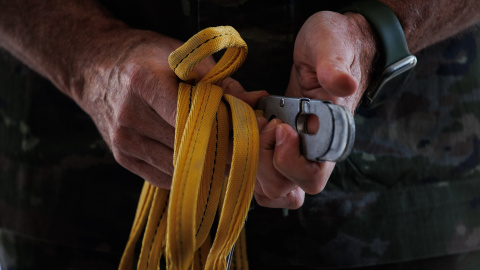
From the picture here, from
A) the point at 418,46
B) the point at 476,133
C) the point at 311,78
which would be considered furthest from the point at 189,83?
the point at 476,133

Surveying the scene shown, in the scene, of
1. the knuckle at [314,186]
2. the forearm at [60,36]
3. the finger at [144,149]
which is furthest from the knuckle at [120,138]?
the knuckle at [314,186]

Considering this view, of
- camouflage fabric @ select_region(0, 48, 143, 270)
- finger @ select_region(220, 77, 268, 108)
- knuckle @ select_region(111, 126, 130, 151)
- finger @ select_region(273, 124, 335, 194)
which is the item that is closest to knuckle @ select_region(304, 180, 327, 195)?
finger @ select_region(273, 124, 335, 194)

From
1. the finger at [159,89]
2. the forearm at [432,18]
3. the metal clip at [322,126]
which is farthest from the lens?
the forearm at [432,18]

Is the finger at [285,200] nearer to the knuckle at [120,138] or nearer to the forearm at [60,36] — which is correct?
the knuckle at [120,138]

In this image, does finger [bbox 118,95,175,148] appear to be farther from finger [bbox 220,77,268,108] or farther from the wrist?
the wrist

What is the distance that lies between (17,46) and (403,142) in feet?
1.69

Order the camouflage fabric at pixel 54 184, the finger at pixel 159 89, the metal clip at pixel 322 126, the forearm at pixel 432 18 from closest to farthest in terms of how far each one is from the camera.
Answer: the metal clip at pixel 322 126 → the finger at pixel 159 89 → the forearm at pixel 432 18 → the camouflage fabric at pixel 54 184

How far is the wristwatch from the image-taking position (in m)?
0.56

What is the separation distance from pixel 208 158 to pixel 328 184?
256mm

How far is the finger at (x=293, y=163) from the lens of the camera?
0.42 meters

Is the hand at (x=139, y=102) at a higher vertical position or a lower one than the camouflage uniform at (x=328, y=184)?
higher

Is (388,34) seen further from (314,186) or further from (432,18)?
(314,186)

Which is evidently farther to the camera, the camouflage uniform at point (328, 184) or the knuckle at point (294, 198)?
the camouflage uniform at point (328, 184)

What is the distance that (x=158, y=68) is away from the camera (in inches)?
20.9
